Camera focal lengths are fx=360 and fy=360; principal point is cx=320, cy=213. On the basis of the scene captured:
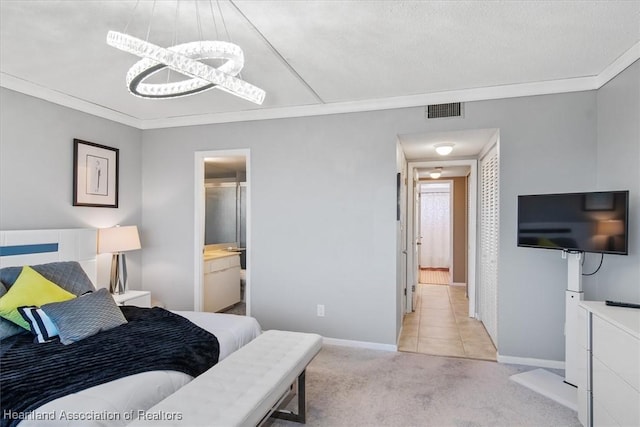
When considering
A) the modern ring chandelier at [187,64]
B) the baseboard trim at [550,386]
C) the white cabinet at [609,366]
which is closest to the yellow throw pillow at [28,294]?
the modern ring chandelier at [187,64]

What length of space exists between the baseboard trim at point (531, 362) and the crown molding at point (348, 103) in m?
2.38

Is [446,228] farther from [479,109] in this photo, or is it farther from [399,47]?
[399,47]

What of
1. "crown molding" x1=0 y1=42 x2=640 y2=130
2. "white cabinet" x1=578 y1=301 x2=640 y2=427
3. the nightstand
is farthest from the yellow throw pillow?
"white cabinet" x1=578 y1=301 x2=640 y2=427

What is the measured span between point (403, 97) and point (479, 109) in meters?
0.71

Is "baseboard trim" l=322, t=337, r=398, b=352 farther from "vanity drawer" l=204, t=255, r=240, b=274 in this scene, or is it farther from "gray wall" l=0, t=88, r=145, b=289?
"gray wall" l=0, t=88, r=145, b=289

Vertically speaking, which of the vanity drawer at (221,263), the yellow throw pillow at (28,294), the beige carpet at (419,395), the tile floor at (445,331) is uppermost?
the yellow throw pillow at (28,294)

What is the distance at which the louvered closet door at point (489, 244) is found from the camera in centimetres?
368

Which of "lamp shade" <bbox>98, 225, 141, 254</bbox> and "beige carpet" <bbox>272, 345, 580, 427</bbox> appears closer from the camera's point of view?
"beige carpet" <bbox>272, 345, 580, 427</bbox>

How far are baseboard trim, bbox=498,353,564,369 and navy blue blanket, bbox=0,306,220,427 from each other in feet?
8.56

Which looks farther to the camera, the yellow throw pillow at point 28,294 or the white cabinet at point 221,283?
the white cabinet at point 221,283

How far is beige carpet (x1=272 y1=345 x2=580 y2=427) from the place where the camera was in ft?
7.83

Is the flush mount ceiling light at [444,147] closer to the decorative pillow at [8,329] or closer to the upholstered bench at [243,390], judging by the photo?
the upholstered bench at [243,390]

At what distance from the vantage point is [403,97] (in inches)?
139

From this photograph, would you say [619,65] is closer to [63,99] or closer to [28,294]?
[28,294]
